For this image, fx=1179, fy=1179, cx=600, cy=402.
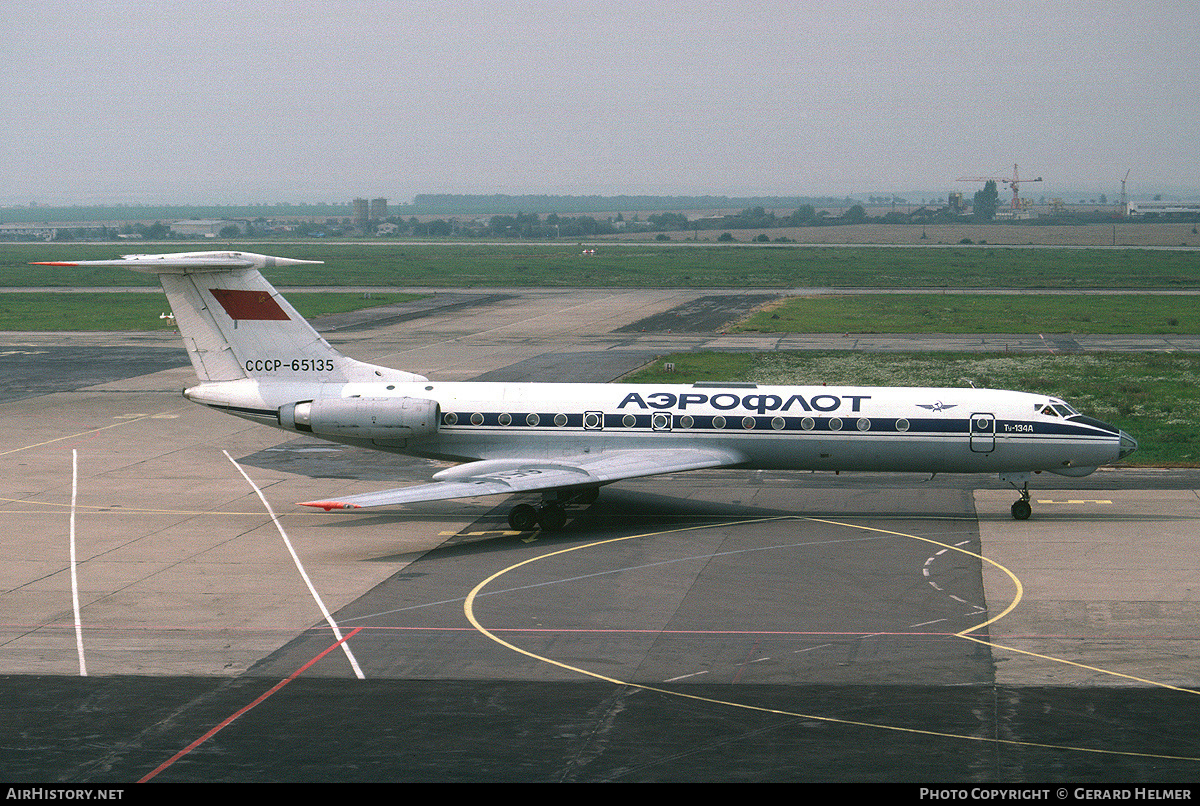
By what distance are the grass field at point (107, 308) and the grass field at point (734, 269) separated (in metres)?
5.03

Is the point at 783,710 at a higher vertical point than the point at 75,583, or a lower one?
higher

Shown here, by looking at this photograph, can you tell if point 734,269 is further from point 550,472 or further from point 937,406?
point 550,472

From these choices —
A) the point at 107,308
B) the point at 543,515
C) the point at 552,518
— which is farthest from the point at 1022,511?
the point at 107,308

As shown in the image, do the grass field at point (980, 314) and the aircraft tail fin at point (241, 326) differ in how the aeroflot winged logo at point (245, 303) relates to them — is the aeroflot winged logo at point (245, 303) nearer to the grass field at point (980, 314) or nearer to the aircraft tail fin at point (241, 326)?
the aircraft tail fin at point (241, 326)

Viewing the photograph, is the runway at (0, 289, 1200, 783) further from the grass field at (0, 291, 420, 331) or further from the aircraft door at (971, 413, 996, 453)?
the grass field at (0, 291, 420, 331)

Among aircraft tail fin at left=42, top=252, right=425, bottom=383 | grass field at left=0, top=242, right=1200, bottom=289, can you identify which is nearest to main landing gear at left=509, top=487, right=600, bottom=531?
aircraft tail fin at left=42, top=252, right=425, bottom=383

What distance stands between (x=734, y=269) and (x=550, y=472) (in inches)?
4488

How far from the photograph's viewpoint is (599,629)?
2280 centimetres

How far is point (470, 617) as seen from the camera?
23.7 m

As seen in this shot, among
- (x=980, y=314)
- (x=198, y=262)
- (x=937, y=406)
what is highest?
(x=198, y=262)

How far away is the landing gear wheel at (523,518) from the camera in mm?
30500

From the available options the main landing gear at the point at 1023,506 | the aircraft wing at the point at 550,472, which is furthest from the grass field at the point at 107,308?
the main landing gear at the point at 1023,506

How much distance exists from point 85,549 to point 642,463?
14069mm

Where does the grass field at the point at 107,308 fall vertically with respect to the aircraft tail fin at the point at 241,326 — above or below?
below
